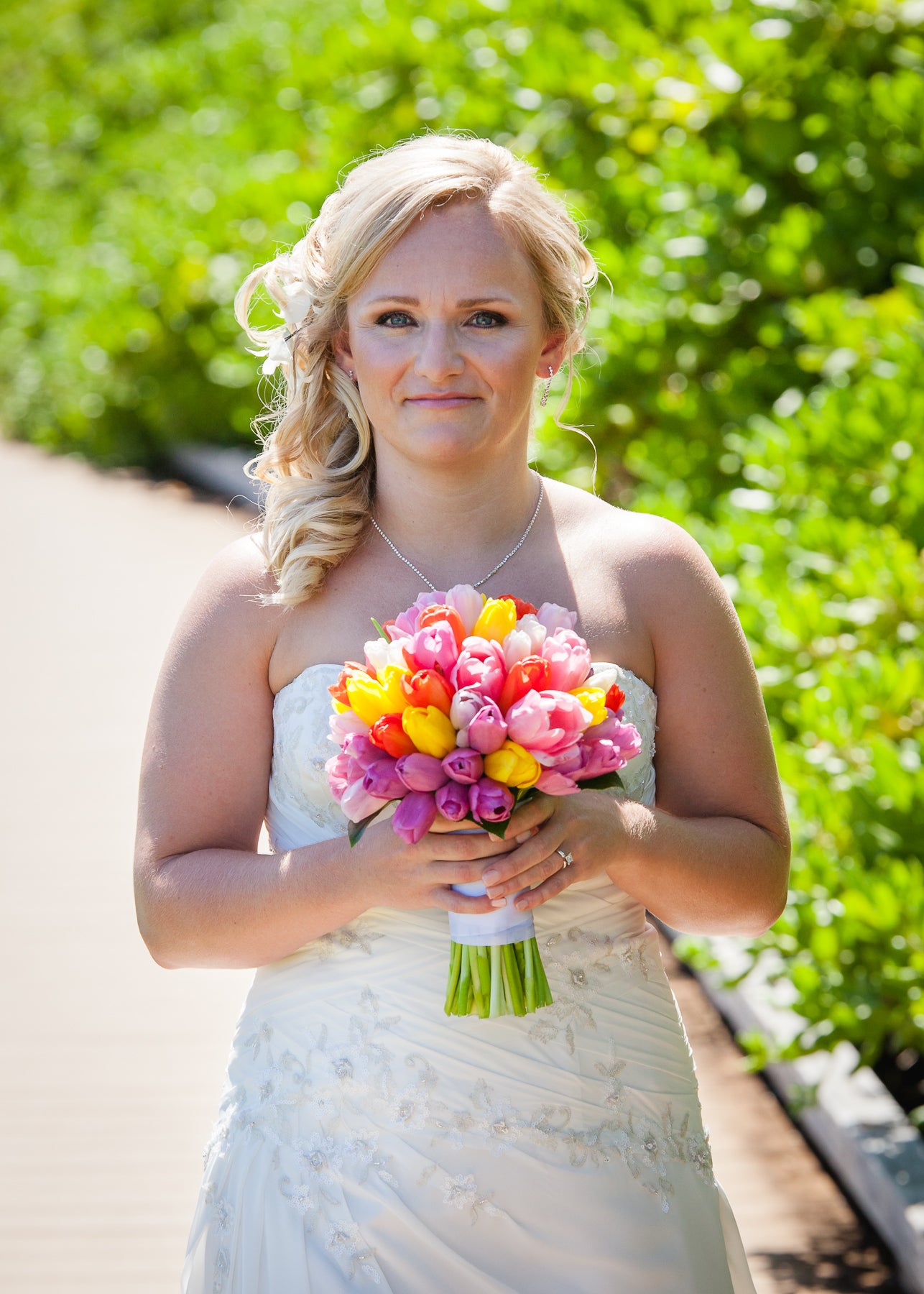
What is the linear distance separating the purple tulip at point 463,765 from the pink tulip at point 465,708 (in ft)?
0.06

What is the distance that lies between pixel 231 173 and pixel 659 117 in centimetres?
823

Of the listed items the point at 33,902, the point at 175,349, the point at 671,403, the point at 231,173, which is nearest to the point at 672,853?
the point at 671,403

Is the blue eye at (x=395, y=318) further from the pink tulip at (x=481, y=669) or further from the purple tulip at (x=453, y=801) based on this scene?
the purple tulip at (x=453, y=801)

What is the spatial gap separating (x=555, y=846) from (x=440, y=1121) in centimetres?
51

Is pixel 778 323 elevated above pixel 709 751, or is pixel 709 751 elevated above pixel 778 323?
pixel 778 323

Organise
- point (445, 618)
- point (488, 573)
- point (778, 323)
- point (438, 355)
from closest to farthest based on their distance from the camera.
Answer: point (445, 618) → point (438, 355) → point (488, 573) → point (778, 323)

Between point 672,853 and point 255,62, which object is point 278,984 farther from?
point 255,62

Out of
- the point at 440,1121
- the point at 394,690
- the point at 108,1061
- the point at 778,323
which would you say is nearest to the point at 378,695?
the point at 394,690

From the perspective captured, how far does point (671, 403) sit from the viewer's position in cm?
611

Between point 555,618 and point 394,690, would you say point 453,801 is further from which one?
point 555,618

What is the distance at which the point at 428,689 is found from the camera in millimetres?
1788

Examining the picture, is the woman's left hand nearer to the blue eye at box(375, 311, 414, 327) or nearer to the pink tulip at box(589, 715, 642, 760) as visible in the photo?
the pink tulip at box(589, 715, 642, 760)

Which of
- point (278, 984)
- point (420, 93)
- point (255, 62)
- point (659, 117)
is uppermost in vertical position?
point (255, 62)

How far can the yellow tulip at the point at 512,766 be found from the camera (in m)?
1.77
